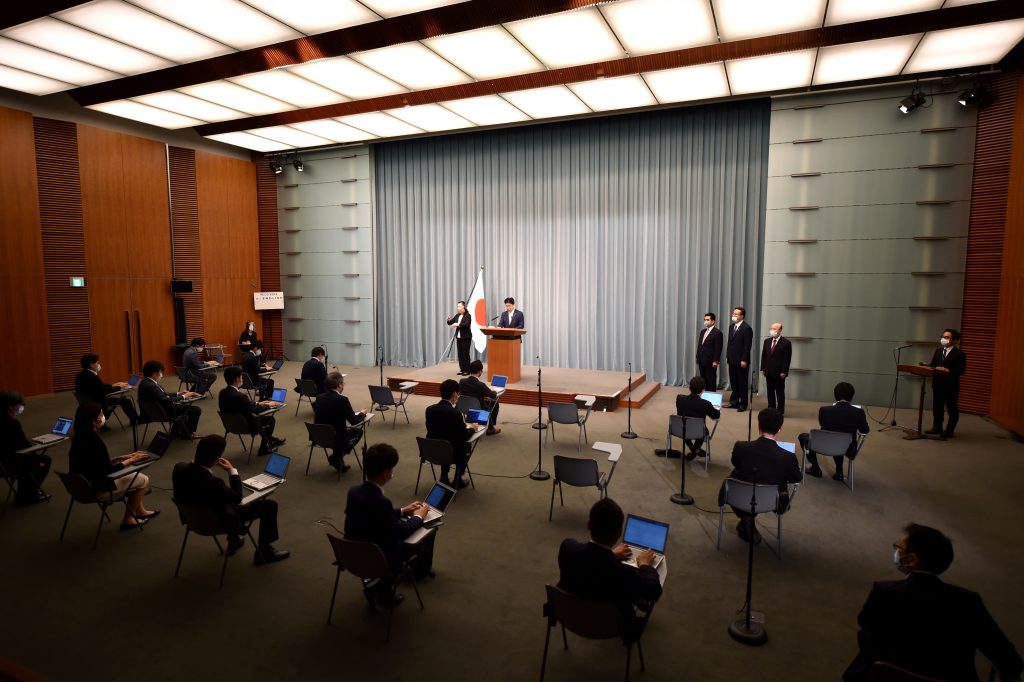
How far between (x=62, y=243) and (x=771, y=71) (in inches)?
525

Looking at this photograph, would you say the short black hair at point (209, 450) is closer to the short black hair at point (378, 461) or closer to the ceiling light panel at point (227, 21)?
the short black hair at point (378, 461)

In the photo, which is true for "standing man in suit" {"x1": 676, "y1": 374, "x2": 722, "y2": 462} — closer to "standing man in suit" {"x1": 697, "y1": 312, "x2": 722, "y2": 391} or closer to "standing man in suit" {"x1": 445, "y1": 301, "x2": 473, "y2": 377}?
"standing man in suit" {"x1": 697, "y1": 312, "x2": 722, "y2": 391}

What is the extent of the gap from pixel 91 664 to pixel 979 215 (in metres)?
12.2

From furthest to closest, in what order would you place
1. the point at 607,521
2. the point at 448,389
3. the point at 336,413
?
the point at 336,413 → the point at 448,389 → the point at 607,521

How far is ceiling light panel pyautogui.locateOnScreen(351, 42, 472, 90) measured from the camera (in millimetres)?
8367

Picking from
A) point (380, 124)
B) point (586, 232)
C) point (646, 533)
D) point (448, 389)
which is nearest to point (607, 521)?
point (646, 533)

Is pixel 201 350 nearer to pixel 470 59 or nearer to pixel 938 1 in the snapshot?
pixel 470 59

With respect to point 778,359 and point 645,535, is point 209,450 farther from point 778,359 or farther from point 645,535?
point 778,359

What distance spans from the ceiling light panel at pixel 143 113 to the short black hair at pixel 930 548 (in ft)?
41.8

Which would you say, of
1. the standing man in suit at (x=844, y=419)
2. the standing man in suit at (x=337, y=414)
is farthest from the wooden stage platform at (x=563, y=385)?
the standing man in suit at (x=337, y=414)

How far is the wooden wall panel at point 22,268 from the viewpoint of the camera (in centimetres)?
1073

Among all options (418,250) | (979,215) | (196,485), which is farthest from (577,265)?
(196,485)

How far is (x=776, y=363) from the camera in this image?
356 inches

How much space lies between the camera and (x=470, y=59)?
869 cm
